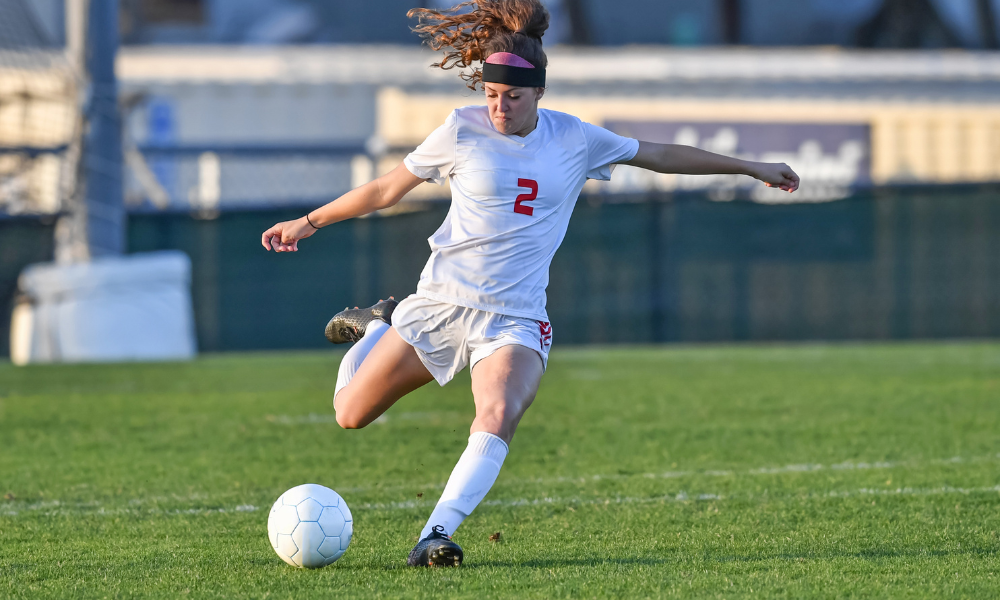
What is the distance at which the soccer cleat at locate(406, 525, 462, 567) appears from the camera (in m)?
4.07

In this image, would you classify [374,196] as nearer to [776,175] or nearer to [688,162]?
[688,162]

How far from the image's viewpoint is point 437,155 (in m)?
4.68

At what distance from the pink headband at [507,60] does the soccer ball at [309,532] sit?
1.58 meters

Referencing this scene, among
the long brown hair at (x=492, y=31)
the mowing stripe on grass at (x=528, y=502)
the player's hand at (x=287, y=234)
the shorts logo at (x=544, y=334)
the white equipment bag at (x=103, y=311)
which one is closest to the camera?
the long brown hair at (x=492, y=31)

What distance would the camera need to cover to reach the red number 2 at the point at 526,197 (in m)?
4.62

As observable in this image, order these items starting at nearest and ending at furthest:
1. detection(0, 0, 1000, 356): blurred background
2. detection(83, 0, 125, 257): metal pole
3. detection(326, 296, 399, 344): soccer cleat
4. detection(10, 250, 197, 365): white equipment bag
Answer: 1. detection(326, 296, 399, 344): soccer cleat
2. detection(10, 250, 197, 365): white equipment bag
3. detection(83, 0, 125, 257): metal pole
4. detection(0, 0, 1000, 356): blurred background

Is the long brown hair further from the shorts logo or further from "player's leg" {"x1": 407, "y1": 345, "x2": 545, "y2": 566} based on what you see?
"player's leg" {"x1": 407, "y1": 345, "x2": 545, "y2": 566}

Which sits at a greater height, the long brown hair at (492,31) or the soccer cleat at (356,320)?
the long brown hair at (492,31)

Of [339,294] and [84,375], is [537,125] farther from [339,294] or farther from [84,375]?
[339,294]

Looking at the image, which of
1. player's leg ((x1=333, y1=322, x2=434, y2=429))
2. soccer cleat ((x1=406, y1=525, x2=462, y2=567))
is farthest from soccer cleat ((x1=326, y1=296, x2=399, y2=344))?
soccer cleat ((x1=406, y1=525, x2=462, y2=567))

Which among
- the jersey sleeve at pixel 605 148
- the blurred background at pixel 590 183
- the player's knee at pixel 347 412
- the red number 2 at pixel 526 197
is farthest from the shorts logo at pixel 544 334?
the blurred background at pixel 590 183

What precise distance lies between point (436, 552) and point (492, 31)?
1.83 m

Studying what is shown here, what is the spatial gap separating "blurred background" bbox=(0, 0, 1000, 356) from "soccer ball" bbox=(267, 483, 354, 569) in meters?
10.5

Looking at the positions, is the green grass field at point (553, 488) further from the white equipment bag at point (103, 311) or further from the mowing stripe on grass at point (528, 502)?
the white equipment bag at point (103, 311)
